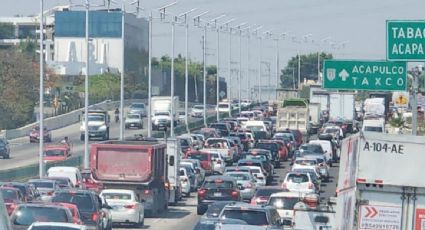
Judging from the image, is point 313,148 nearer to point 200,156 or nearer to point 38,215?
point 200,156

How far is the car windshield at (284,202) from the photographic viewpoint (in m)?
42.4

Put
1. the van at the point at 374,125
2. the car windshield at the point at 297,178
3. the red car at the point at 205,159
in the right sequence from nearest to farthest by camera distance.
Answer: the car windshield at the point at 297,178 < the red car at the point at 205,159 < the van at the point at 374,125

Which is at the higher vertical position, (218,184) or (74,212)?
(74,212)

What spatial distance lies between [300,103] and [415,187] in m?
79.0

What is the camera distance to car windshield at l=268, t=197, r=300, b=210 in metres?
42.4

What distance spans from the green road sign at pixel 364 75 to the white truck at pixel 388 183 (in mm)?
13262

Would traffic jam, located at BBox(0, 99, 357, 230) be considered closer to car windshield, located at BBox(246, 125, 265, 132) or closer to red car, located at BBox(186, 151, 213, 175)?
red car, located at BBox(186, 151, 213, 175)

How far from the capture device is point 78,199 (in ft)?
130

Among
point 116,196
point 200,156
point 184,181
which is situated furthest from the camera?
point 200,156

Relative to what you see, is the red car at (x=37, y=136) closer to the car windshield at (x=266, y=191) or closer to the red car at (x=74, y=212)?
the car windshield at (x=266, y=191)

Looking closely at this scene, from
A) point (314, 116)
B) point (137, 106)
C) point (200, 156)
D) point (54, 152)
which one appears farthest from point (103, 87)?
point (200, 156)

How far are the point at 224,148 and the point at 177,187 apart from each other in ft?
71.6

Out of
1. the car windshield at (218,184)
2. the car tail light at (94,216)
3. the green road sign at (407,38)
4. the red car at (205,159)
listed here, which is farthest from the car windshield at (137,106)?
the green road sign at (407,38)

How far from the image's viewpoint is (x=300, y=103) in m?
101
